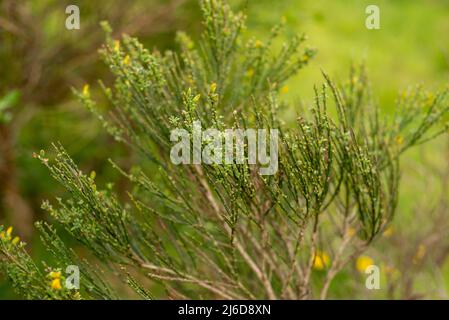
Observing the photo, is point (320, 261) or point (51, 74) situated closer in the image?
point (320, 261)

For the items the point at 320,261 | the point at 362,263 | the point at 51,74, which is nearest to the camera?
the point at 320,261

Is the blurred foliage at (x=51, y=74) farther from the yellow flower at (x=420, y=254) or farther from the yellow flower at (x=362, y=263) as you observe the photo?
the yellow flower at (x=420, y=254)

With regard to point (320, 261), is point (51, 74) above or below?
above

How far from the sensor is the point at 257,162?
242 cm

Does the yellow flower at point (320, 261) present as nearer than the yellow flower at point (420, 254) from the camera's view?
Yes

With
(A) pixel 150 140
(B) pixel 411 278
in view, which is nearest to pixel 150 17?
(A) pixel 150 140

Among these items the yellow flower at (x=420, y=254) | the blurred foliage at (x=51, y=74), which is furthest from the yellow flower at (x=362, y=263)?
the blurred foliage at (x=51, y=74)

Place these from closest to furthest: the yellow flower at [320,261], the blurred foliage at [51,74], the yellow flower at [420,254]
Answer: the yellow flower at [320,261] → the yellow flower at [420,254] → the blurred foliage at [51,74]

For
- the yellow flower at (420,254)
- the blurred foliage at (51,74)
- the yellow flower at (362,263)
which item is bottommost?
the yellow flower at (362,263)

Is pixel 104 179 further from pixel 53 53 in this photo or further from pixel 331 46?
pixel 331 46

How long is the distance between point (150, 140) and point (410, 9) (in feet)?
33.5

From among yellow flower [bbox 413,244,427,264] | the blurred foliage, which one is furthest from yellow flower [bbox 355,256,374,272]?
the blurred foliage

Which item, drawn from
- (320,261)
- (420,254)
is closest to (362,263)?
(420,254)

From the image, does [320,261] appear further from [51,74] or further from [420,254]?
[51,74]
